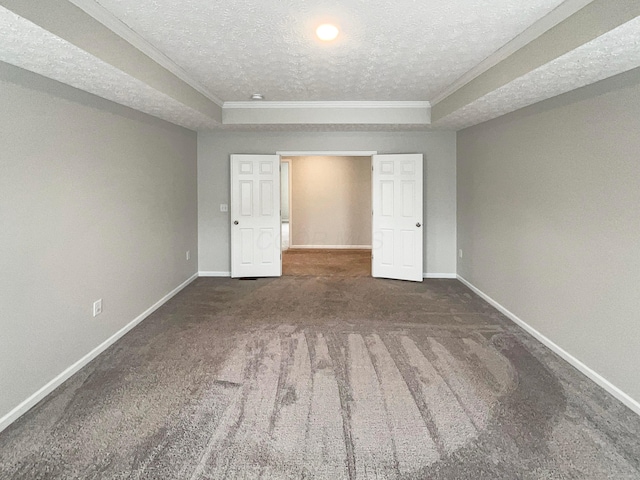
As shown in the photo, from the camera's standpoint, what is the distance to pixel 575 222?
3.00m

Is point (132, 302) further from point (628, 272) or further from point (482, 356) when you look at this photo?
point (628, 272)

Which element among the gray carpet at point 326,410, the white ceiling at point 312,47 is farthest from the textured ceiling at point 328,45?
the gray carpet at point 326,410

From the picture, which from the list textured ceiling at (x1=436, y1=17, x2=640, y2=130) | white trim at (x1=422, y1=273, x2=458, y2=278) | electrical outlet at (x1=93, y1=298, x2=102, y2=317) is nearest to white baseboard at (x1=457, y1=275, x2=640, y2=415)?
white trim at (x1=422, y1=273, x2=458, y2=278)

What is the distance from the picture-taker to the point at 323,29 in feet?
8.56

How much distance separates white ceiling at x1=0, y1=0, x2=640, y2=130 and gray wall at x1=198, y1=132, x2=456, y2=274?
173cm

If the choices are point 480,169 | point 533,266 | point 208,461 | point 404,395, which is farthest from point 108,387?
point 480,169

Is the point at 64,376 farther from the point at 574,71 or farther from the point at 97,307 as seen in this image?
the point at 574,71

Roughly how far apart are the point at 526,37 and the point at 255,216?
4.23m

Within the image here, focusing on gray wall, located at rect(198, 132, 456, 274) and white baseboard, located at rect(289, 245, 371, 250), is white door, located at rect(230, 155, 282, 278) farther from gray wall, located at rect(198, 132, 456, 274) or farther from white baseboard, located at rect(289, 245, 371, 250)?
white baseboard, located at rect(289, 245, 371, 250)

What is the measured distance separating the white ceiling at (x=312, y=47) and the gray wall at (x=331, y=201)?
478 cm

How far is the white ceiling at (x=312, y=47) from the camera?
221cm

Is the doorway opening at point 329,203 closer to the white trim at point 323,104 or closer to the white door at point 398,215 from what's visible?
the white door at point 398,215

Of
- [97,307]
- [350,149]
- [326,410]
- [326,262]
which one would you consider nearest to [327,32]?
[326,410]

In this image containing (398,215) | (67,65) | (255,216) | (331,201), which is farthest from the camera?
(331,201)
